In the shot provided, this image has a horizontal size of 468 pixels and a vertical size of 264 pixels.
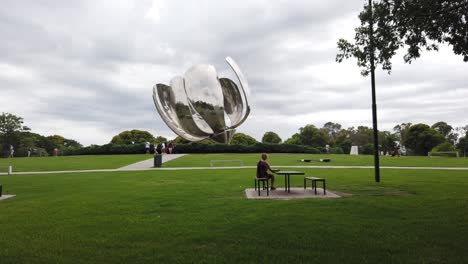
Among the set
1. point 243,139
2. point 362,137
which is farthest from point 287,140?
point 362,137

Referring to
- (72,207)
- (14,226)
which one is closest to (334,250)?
(14,226)

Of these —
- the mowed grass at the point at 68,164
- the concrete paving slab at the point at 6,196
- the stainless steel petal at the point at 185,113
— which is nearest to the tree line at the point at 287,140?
the mowed grass at the point at 68,164

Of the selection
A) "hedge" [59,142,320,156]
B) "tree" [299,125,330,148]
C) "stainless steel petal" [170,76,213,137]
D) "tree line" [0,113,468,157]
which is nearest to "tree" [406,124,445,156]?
"tree line" [0,113,468,157]

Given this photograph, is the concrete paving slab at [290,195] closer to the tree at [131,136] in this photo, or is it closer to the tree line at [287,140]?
the tree line at [287,140]

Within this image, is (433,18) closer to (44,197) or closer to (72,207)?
(72,207)

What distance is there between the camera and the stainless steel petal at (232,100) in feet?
66.5

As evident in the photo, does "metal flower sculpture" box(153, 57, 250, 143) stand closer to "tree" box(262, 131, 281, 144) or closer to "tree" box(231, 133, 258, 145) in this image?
"tree" box(231, 133, 258, 145)

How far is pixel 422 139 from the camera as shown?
5416 centimetres

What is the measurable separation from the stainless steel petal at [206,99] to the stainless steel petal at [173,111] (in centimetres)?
87

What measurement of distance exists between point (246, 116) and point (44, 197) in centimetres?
1223

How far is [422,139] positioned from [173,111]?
47.0 m

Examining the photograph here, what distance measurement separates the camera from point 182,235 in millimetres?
4859

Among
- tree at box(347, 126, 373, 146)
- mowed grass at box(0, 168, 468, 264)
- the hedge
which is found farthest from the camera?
tree at box(347, 126, 373, 146)

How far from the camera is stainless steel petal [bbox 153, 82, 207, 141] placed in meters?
20.9
